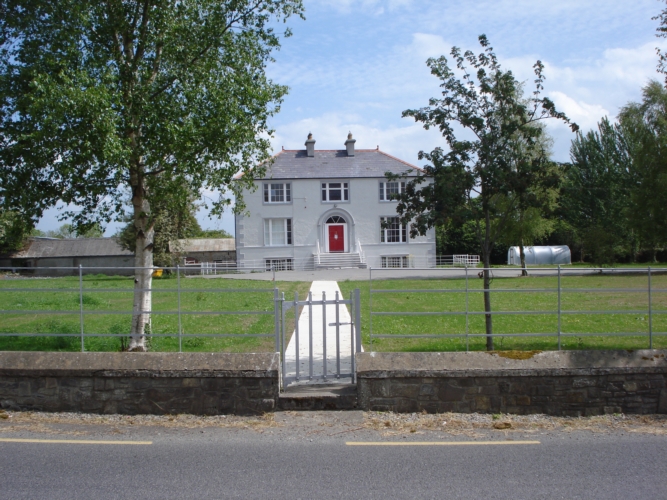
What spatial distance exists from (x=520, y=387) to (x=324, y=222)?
37734 mm

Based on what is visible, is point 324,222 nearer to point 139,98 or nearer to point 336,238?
point 336,238

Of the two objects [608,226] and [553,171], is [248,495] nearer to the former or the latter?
[553,171]

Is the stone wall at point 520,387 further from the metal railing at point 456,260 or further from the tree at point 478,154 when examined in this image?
the metal railing at point 456,260

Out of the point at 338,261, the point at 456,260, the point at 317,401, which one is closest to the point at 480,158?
the point at 317,401

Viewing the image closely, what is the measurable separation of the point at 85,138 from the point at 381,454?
684 cm

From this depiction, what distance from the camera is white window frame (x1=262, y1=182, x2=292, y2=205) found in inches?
1756

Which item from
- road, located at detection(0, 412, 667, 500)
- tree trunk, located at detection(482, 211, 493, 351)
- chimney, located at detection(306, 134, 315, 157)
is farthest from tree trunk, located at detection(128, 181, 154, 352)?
chimney, located at detection(306, 134, 315, 157)

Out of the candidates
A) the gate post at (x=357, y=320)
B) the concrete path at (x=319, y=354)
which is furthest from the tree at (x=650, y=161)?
the gate post at (x=357, y=320)

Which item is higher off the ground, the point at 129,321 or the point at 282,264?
the point at 282,264

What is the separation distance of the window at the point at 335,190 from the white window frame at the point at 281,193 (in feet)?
8.63

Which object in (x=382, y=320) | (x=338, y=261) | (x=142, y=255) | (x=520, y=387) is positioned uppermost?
(x=142, y=255)

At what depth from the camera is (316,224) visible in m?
44.8

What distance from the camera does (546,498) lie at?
5105mm

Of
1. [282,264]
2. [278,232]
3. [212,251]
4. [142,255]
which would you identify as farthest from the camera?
[212,251]
